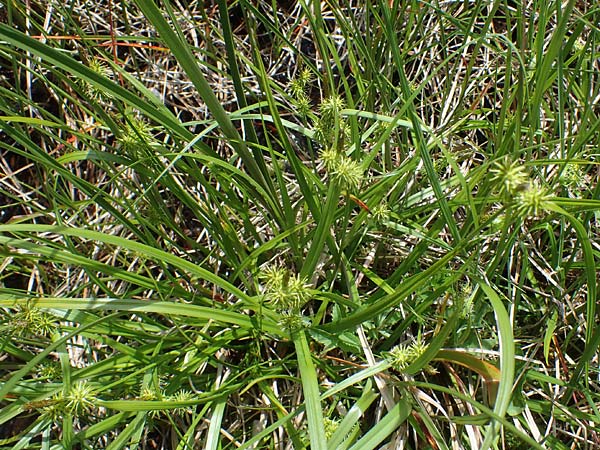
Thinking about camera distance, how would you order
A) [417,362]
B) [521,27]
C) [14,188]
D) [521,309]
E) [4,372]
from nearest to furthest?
1. [417,362]
2. [521,27]
3. [521,309]
4. [4,372]
5. [14,188]

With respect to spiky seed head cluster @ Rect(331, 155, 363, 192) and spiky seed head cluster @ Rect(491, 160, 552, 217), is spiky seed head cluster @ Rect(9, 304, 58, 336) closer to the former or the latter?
spiky seed head cluster @ Rect(331, 155, 363, 192)

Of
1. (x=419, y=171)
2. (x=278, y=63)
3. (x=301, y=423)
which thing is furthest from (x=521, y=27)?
(x=301, y=423)

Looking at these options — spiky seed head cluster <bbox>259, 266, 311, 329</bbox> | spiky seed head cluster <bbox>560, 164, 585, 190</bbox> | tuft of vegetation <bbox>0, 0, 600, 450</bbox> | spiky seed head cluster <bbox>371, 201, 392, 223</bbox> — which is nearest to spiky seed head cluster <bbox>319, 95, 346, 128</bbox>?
tuft of vegetation <bbox>0, 0, 600, 450</bbox>

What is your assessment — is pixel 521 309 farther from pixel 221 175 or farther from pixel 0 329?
pixel 0 329

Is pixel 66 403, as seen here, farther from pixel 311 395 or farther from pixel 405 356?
pixel 405 356

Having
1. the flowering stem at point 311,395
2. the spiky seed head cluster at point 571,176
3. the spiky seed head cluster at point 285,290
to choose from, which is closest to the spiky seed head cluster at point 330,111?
the spiky seed head cluster at point 285,290

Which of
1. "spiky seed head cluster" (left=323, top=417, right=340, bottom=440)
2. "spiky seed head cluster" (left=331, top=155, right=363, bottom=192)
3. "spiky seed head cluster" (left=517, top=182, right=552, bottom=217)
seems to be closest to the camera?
"spiky seed head cluster" (left=517, top=182, right=552, bottom=217)

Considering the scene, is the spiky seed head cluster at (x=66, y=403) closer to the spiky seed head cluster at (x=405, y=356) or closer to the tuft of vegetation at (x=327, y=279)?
the tuft of vegetation at (x=327, y=279)

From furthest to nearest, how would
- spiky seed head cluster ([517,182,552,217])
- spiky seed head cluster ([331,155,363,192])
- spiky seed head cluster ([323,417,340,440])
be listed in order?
spiky seed head cluster ([323,417,340,440])
spiky seed head cluster ([331,155,363,192])
spiky seed head cluster ([517,182,552,217])

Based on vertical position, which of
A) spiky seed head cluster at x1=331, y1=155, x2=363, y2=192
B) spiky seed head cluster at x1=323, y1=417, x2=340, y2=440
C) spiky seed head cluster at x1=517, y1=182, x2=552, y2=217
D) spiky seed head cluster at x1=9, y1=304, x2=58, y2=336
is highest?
spiky seed head cluster at x1=331, y1=155, x2=363, y2=192
